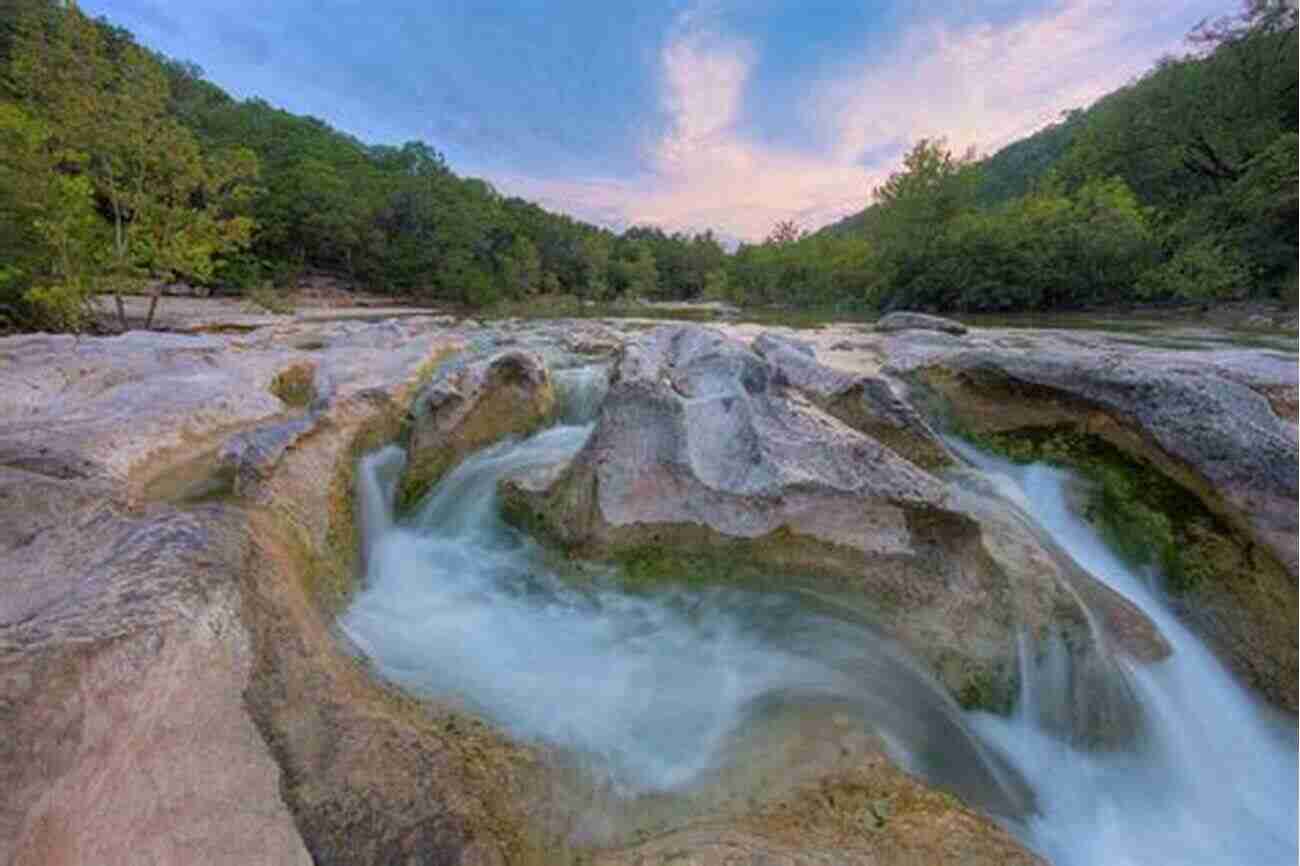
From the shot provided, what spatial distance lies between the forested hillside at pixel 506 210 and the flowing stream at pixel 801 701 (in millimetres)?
12248

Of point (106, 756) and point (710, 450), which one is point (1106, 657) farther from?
point (106, 756)

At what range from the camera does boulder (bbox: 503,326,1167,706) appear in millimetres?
3363

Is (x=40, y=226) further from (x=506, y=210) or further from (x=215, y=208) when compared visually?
(x=506, y=210)

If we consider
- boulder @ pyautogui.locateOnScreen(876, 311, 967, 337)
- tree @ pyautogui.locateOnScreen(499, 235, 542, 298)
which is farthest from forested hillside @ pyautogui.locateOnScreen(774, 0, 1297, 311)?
tree @ pyautogui.locateOnScreen(499, 235, 542, 298)

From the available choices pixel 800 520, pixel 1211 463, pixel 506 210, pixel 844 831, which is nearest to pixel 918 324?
pixel 1211 463

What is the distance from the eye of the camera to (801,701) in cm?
311

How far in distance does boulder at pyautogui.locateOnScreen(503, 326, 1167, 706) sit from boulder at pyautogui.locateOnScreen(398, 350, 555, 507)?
1.03 m

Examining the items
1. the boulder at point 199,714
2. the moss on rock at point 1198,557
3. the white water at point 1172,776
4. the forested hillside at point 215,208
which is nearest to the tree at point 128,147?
the forested hillside at point 215,208

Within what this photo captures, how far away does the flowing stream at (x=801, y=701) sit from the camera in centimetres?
280

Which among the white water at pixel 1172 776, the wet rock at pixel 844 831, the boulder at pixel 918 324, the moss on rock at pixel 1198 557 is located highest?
the boulder at pixel 918 324

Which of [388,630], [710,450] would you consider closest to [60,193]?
[388,630]

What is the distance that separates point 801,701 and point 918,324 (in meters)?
15.4

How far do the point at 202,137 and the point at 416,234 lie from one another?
14323mm

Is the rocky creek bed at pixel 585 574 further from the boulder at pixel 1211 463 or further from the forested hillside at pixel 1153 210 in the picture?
the forested hillside at pixel 1153 210
